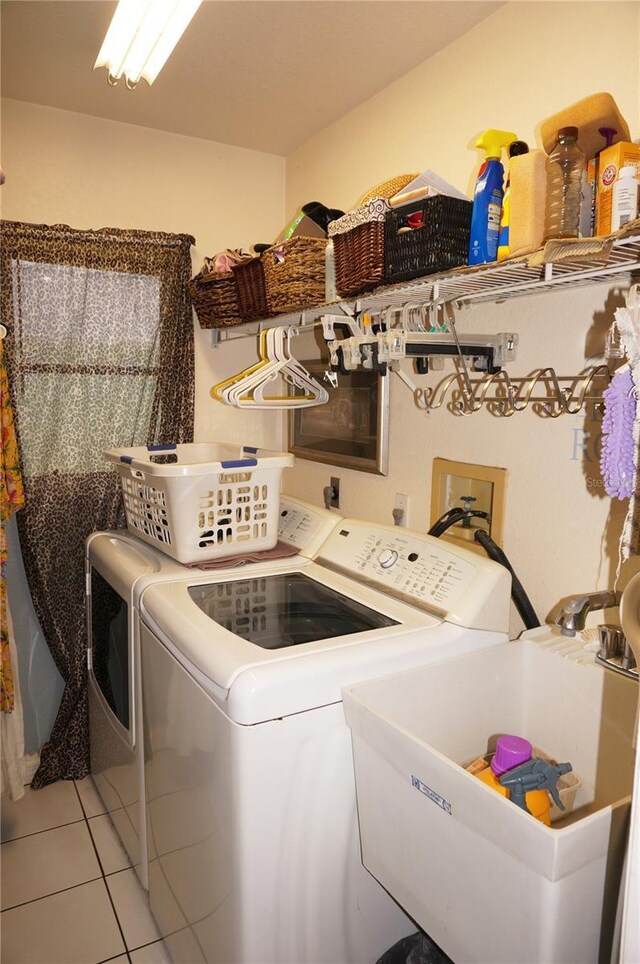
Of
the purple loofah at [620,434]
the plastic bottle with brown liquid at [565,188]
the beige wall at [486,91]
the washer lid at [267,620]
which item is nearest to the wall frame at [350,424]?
the washer lid at [267,620]

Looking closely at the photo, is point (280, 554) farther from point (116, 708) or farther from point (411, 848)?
point (411, 848)

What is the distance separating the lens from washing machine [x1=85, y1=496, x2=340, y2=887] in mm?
1770

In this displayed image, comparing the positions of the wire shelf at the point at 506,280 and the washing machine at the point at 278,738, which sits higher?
the wire shelf at the point at 506,280

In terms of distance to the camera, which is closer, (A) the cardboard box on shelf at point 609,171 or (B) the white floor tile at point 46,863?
(A) the cardboard box on shelf at point 609,171

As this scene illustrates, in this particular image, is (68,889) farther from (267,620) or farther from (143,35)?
(143,35)

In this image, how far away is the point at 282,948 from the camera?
1.30 metres

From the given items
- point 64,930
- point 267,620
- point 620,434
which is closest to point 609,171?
point 620,434

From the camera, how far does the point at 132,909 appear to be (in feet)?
6.29

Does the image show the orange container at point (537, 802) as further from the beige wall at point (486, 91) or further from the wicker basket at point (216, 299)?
the wicker basket at point (216, 299)

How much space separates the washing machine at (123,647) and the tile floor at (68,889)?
0.29ft

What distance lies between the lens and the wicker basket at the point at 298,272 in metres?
1.80

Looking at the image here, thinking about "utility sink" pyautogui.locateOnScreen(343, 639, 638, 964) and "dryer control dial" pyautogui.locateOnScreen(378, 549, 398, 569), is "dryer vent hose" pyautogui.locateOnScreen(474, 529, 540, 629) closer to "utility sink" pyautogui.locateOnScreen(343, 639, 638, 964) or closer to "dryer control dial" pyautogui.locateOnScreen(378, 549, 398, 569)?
"utility sink" pyautogui.locateOnScreen(343, 639, 638, 964)

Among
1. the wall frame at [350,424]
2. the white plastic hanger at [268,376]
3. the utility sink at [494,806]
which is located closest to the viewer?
the utility sink at [494,806]

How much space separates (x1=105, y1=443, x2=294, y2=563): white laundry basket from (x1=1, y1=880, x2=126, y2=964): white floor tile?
111 centimetres
